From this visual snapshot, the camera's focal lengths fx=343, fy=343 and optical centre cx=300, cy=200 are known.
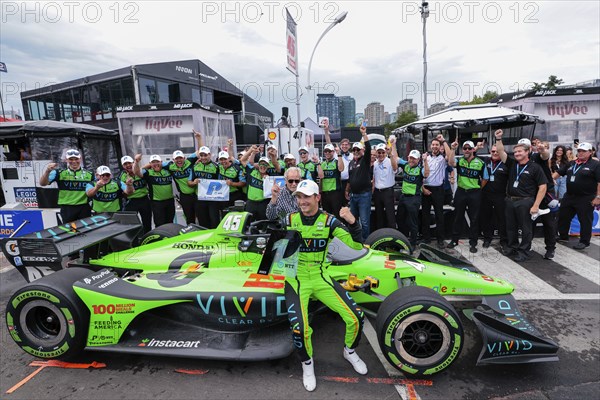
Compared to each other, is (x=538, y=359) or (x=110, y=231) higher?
(x=110, y=231)

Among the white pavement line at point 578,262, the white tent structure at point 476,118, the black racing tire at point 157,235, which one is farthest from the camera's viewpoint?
the white tent structure at point 476,118

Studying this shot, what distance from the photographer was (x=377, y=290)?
3527 mm

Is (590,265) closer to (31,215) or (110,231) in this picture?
(110,231)

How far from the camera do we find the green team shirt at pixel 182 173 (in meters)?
6.32

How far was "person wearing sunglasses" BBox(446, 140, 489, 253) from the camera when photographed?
19.5 feet

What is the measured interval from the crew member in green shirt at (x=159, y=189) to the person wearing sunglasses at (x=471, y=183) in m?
5.09

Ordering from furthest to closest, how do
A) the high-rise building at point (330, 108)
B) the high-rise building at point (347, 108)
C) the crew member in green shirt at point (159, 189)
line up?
the high-rise building at point (347, 108)
the high-rise building at point (330, 108)
the crew member in green shirt at point (159, 189)

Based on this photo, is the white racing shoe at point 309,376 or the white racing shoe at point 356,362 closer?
the white racing shoe at point 309,376

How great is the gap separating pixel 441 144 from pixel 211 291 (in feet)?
16.6

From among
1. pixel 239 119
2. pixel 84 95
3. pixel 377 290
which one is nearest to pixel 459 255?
pixel 377 290

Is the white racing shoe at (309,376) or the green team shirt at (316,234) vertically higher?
the green team shirt at (316,234)

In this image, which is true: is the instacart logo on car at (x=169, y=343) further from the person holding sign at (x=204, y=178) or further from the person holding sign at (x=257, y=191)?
the person holding sign at (x=204, y=178)

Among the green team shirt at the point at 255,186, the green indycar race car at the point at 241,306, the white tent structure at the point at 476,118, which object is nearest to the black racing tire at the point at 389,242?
the green indycar race car at the point at 241,306

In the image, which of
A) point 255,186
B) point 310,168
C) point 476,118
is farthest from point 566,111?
point 255,186
